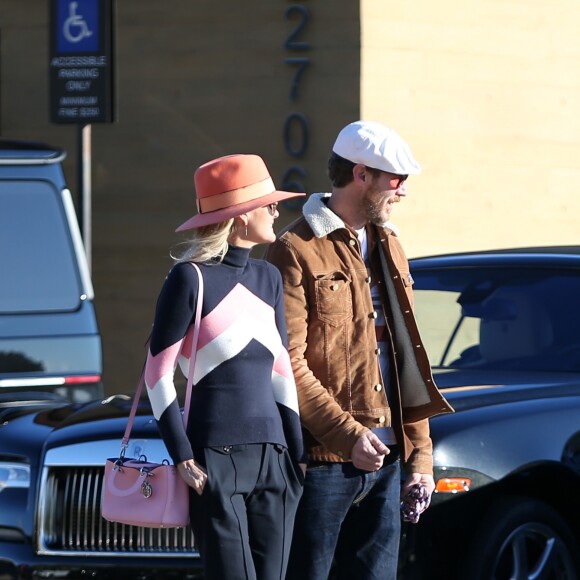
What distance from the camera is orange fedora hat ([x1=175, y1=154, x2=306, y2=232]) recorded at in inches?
146

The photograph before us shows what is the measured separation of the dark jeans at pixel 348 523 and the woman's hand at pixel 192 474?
0.44 meters

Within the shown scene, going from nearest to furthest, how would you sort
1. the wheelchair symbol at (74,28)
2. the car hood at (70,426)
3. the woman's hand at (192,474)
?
the woman's hand at (192,474) → the car hood at (70,426) → the wheelchair symbol at (74,28)

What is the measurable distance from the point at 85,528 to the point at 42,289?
2729 mm

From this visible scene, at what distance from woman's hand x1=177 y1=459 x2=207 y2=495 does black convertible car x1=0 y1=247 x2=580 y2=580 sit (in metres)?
1.30

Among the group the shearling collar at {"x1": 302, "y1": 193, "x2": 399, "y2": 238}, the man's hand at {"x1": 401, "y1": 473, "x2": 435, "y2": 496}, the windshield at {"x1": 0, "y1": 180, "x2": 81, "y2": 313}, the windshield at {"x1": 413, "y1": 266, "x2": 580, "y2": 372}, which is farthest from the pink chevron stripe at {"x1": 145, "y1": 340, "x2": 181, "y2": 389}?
the windshield at {"x1": 0, "y1": 180, "x2": 81, "y2": 313}

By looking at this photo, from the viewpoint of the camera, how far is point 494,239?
41.9ft

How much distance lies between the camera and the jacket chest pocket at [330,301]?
12.6ft

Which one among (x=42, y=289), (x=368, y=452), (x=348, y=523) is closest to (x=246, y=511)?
(x=368, y=452)

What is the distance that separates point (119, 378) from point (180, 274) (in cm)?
920

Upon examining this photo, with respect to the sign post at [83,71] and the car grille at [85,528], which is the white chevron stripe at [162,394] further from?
the sign post at [83,71]

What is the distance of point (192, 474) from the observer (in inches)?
138

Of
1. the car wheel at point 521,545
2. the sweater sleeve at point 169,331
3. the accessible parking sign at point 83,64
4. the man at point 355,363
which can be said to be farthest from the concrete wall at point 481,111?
the sweater sleeve at point 169,331

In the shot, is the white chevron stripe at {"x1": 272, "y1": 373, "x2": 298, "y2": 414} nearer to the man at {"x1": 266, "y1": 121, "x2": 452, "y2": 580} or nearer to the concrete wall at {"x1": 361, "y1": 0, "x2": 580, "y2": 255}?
the man at {"x1": 266, "y1": 121, "x2": 452, "y2": 580}

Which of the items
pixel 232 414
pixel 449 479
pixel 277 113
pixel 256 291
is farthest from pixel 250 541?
pixel 277 113
